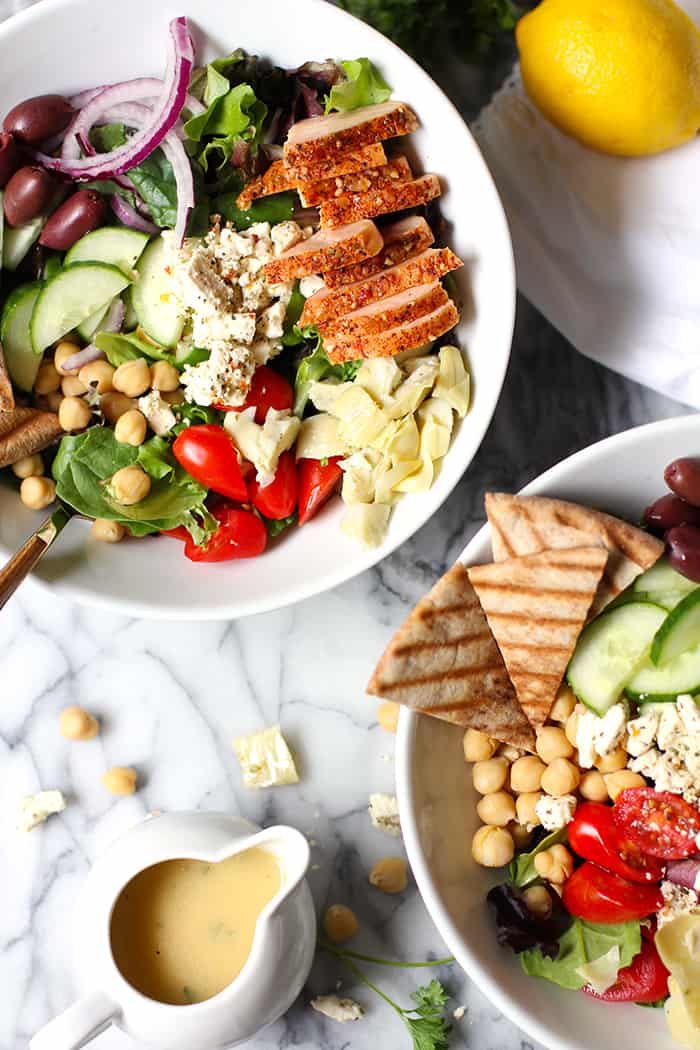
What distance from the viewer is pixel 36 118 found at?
2.51 meters

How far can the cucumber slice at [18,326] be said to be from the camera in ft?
8.66

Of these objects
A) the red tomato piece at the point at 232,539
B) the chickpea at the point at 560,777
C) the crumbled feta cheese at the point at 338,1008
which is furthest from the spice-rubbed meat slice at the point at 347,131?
the crumbled feta cheese at the point at 338,1008

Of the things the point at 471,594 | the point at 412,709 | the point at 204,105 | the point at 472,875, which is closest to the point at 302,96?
the point at 204,105

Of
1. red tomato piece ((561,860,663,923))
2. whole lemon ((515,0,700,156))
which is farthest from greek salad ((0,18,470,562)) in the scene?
red tomato piece ((561,860,663,923))

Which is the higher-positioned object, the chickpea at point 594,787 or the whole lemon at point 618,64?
the whole lemon at point 618,64

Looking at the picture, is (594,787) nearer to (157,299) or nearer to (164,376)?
(164,376)

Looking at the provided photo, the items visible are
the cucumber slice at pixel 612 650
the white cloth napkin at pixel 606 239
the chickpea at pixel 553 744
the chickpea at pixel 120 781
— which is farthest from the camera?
the chickpea at pixel 120 781

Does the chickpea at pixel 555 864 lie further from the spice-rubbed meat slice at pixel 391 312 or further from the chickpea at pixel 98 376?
the chickpea at pixel 98 376

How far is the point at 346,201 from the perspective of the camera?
245 cm

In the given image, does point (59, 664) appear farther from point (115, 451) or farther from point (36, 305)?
point (36, 305)

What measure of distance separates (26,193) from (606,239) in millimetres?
1389

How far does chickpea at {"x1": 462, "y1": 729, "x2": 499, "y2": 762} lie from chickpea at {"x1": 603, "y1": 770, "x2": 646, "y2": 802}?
10.1 inches

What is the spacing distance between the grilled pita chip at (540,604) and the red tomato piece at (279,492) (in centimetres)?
51

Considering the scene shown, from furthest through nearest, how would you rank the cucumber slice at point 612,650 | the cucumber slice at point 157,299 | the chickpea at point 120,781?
the chickpea at point 120,781 < the cucumber slice at point 157,299 < the cucumber slice at point 612,650
